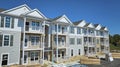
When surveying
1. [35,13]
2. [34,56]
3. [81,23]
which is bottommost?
[34,56]

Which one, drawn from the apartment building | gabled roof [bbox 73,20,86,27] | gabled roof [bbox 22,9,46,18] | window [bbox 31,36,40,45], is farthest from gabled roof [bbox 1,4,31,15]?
gabled roof [bbox 73,20,86,27]

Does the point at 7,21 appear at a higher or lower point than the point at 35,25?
higher

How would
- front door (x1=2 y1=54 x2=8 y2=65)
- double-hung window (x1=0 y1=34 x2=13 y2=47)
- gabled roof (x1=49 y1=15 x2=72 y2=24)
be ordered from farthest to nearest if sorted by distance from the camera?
gabled roof (x1=49 y1=15 x2=72 y2=24) < front door (x1=2 y1=54 x2=8 y2=65) < double-hung window (x1=0 y1=34 x2=13 y2=47)

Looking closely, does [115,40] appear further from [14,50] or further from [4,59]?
[4,59]

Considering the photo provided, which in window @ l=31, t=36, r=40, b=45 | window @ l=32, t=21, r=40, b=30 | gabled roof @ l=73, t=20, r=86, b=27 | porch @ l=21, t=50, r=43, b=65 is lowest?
porch @ l=21, t=50, r=43, b=65

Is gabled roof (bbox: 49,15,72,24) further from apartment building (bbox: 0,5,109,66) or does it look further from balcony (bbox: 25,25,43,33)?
balcony (bbox: 25,25,43,33)

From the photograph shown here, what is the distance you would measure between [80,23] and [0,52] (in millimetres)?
27086

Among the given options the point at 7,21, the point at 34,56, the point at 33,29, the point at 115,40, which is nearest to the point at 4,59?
the point at 7,21

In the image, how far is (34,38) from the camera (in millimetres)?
29172

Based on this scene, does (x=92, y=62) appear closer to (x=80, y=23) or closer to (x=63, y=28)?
(x=63, y=28)

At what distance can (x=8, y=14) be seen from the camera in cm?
2450

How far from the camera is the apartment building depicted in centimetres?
2462

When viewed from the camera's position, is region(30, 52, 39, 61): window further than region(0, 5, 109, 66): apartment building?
Yes

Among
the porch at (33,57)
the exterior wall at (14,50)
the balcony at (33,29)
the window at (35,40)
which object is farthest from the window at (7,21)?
the porch at (33,57)
